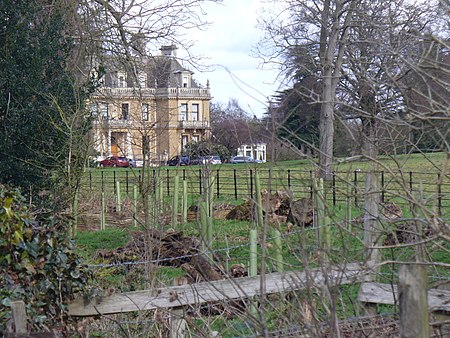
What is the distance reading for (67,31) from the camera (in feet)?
60.6

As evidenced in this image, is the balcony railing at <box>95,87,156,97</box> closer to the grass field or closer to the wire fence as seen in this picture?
the wire fence

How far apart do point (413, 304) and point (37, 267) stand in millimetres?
4033

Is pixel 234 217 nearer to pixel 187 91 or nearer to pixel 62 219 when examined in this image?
pixel 62 219

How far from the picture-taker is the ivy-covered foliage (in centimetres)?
573

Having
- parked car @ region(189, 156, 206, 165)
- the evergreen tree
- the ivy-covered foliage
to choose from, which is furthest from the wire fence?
the evergreen tree

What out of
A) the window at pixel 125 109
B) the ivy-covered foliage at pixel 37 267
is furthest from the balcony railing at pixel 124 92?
the ivy-covered foliage at pixel 37 267

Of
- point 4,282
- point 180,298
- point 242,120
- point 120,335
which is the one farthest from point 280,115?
point 120,335

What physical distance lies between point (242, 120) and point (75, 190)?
10.2 meters

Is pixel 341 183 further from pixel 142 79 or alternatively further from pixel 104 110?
pixel 104 110

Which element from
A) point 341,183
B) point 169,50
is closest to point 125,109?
point 169,50

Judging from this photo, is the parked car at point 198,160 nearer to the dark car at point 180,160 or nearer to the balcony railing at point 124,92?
the dark car at point 180,160

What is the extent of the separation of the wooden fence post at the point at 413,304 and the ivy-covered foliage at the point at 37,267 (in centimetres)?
364

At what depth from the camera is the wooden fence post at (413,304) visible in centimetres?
265

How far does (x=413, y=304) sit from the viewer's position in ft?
8.73
